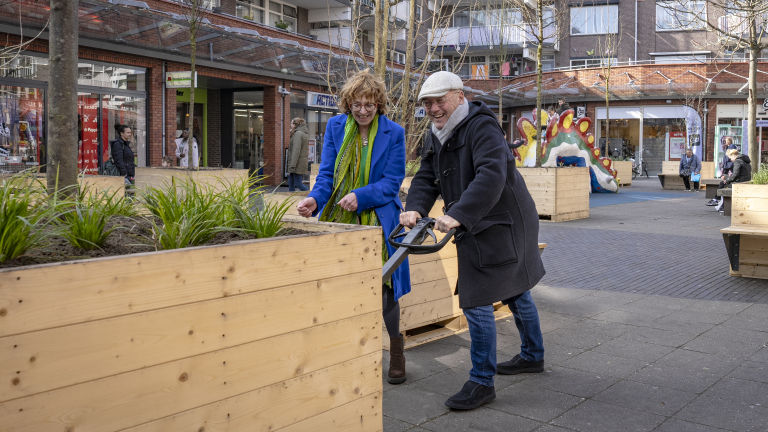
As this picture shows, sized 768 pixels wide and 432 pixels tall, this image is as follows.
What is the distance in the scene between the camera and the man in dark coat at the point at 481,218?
3.99 m

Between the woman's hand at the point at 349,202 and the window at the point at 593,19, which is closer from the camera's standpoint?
the woman's hand at the point at 349,202

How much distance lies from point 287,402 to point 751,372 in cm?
332

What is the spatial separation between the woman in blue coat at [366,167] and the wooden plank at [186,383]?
1025mm

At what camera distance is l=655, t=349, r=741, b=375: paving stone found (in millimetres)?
4793

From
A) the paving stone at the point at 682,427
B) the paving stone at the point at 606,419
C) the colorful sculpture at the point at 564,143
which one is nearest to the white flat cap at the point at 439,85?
the paving stone at the point at 606,419

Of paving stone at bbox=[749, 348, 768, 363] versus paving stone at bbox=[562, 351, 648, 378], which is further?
paving stone at bbox=[749, 348, 768, 363]

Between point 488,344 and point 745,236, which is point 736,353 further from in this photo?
point 745,236

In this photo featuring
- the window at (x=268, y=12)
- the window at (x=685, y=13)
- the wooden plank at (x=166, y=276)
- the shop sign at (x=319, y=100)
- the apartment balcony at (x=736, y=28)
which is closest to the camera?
the wooden plank at (x=166, y=276)

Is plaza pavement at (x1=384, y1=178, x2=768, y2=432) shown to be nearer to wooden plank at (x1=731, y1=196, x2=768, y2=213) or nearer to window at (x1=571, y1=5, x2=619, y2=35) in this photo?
Answer: wooden plank at (x1=731, y1=196, x2=768, y2=213)

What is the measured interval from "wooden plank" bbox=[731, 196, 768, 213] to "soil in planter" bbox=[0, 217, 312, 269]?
688 centimetres

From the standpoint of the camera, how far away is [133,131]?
20031mm

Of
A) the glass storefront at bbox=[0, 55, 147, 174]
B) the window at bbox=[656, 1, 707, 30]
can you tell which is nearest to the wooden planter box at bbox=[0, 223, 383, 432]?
the window at bbox=[656, 1, 707, 30]

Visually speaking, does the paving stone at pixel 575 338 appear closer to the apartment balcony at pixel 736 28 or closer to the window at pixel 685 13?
the apartment balcony at pixel 736 28

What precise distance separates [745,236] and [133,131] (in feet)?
53.7
